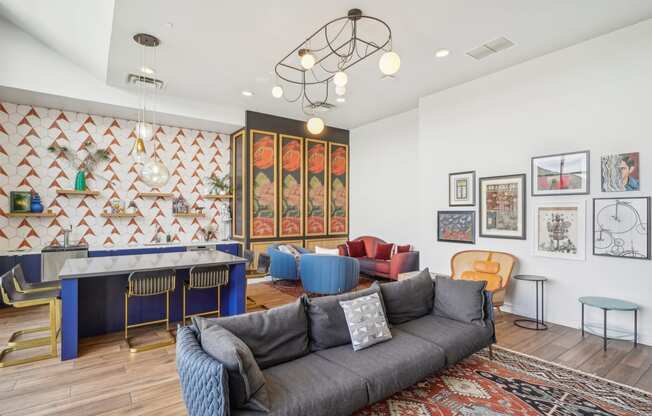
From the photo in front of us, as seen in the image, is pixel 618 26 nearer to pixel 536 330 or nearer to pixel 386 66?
pixel 386 66

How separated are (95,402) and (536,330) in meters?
4.68

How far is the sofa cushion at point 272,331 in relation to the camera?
7.38 ft

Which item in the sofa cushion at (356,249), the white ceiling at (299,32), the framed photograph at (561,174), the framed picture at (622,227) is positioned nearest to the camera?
the white ceiling at (299,32)

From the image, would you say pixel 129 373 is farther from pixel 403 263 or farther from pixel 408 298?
pixel 403 263

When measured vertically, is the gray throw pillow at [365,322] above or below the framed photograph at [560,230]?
below

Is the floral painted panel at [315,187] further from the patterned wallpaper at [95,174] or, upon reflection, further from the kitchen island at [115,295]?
the kitchen island at [115,295]

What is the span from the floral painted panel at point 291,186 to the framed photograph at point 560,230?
4.79 metres

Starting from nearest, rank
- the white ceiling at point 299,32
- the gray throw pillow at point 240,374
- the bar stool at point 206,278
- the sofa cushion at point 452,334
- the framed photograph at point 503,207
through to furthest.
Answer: the gray throw pillow at point 240,374, the sofa cushion at point 452,334, the white ceiling at point 299,32, the bar stool at point 206,278, the framed photograph at point 503,207

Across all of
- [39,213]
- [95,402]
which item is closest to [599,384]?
[95,402]

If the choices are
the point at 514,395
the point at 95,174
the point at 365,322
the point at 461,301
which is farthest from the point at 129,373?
the point at 95,174

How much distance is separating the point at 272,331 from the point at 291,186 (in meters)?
5.41

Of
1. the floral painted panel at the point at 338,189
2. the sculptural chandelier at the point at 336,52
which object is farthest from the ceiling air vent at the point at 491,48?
the floral painted panel at the point at 338,189

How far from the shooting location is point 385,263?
661cm

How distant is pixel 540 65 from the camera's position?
176 inches
